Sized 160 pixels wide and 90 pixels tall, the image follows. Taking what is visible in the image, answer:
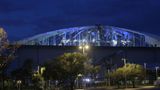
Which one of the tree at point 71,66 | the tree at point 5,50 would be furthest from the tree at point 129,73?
the tree at point 5,50

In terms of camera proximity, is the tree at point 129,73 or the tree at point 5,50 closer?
the tree at point 5,50

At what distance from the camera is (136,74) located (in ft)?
379

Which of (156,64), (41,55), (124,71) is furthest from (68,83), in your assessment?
(156,64)

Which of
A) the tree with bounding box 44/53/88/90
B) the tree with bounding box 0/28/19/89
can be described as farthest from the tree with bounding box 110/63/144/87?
the tree with bounding box 0/28/19/89

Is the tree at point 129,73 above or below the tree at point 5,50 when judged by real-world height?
below

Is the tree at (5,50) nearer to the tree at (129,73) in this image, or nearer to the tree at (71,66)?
the tree at (71,66)

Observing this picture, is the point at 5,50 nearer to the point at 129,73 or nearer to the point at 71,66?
the point at 71,66

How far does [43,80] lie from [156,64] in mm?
99334

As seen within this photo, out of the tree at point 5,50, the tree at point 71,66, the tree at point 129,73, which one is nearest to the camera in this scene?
the tree at point 5,50

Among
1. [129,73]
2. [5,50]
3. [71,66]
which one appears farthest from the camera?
[129,73]

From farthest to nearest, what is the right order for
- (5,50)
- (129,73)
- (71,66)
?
1. (129,73)
2. (71,66)
3. (5,50)

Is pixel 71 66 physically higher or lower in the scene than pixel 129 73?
higher

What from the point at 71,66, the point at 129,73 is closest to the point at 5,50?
the point at 71,66

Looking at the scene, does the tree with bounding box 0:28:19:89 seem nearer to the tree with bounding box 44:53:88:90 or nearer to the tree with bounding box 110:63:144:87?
the tree with bounding box 44:53:88:90
